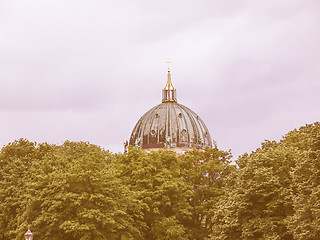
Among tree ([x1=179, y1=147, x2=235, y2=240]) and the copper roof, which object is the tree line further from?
the copper roof

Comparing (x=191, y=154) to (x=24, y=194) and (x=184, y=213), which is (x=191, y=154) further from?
(x=24, y=194)

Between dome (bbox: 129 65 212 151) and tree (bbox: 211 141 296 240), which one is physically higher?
dome (bbox: 129 65 212 151)

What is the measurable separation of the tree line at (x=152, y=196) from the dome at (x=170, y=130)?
349 feet

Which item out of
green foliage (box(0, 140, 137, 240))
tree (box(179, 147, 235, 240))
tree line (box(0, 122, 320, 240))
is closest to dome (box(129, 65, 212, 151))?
tree (box(179, 147, 235, 240))

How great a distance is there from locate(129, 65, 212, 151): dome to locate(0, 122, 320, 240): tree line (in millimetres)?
106389

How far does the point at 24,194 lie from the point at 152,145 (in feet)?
399

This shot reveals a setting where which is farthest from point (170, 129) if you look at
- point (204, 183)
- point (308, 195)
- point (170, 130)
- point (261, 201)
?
point (308, 195)

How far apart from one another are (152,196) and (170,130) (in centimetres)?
11430

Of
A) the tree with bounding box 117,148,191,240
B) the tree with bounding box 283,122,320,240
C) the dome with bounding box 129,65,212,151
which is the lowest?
the tree with bounding box 283,122,320,240

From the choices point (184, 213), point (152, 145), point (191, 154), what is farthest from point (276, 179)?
point (152, 145)

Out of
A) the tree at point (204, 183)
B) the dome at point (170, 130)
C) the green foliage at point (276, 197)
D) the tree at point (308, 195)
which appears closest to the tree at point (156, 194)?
the tree at point (204, 183)

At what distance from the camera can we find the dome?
18362cm

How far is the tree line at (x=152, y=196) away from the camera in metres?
54.9

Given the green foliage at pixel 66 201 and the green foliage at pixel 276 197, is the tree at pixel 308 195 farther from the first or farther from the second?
the green foliage at pixel 66 201
